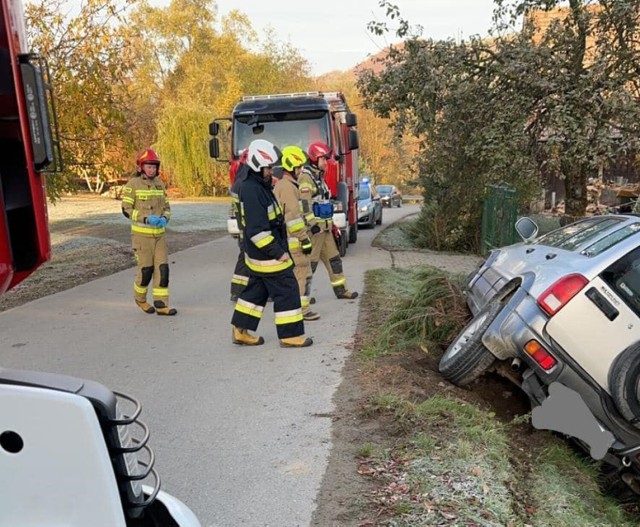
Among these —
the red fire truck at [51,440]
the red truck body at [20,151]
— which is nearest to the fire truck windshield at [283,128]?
the red truck body at [20,151]

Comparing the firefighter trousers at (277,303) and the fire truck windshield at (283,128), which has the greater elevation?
the fire truck windshield at (283,128)

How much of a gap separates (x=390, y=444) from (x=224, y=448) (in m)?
1.04

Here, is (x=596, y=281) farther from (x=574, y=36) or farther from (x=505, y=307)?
(x=574, y=36)

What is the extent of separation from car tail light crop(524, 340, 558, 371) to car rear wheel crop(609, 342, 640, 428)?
0.35 meters

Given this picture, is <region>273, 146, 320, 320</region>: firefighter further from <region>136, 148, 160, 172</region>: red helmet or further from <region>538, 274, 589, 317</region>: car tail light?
<region>538, 274, 589, 317</region>: car tail light

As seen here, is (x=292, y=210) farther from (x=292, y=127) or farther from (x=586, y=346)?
(x=292, y=127)

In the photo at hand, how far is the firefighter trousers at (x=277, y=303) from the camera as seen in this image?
5992 millimetres

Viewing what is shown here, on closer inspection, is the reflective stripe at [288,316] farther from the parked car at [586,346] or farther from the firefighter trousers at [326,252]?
the parked car at [586,346]

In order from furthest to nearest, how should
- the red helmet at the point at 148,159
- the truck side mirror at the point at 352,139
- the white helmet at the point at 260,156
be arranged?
the truck side mirror at the point at 352,139
the red helmet at the point at 148,159
the white helmet at the point at 260,156

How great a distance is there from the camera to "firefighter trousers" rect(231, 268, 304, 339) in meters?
5.99

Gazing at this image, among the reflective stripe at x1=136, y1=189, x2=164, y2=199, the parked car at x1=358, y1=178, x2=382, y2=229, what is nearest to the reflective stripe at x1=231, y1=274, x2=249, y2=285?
the reflective stripe at x1=136, y1=189, x2=164, y2=199

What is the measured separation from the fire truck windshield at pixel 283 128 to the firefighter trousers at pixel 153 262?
462 cm

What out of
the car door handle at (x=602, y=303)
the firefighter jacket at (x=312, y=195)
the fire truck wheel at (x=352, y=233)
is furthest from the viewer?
the fire truck wheel at (x=352, y=233)

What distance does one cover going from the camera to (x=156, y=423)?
14.7 ft
